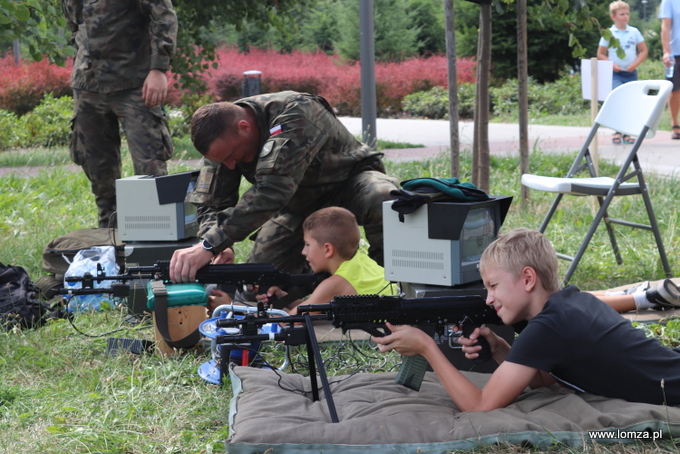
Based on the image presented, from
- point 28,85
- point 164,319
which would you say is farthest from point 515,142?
point 28,85

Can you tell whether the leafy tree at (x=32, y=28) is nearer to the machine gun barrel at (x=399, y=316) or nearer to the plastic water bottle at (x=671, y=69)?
the machine gun barrel at (x=399, y=316)

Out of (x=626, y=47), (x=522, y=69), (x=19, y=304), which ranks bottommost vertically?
(x=19, y=304)

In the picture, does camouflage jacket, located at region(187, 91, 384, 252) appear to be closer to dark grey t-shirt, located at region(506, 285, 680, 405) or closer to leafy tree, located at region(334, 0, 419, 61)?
dark grey t-shirt, located at region(506, 285, 680, 405)

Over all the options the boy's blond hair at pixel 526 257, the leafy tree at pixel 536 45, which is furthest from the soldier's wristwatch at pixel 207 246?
the leafy tree at pixel 536 45

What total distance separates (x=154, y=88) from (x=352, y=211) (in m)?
1.77

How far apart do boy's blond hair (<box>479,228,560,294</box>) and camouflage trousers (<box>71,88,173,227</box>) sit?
3.05 meters

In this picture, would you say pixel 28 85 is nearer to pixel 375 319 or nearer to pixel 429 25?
pixel 375 319

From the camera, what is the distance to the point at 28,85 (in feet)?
54.6

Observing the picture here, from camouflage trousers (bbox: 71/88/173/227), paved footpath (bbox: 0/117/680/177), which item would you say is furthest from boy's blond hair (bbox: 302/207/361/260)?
paved footpath (bbox: 0/117/680/177)

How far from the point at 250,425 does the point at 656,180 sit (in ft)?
20.7

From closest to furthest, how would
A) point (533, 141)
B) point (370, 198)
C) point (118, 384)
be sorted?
point (118, 384)
point (370, 198)
point (533, 141)

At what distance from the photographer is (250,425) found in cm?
276

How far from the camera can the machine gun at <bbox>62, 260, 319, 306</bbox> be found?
3711 millimetres

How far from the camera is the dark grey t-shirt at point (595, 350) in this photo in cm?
272
